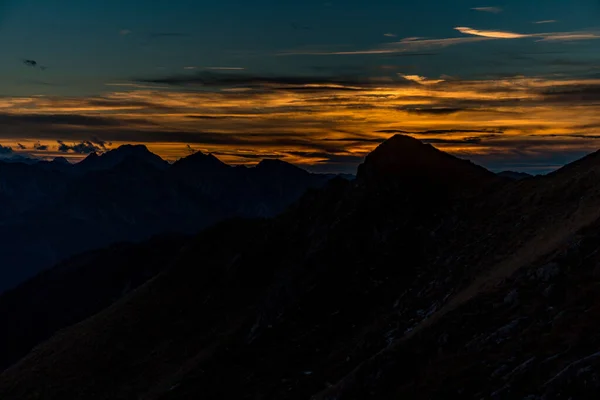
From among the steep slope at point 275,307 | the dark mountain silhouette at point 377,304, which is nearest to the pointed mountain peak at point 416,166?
the dark mountain silhouette at point 377,304

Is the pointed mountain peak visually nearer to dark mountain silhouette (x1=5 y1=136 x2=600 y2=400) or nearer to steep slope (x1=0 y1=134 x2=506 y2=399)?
dark mountain silhouette (x1=5 y1=136 x2=600 y2=400)

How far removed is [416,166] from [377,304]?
2317 centimetres

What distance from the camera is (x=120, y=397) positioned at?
208 feet

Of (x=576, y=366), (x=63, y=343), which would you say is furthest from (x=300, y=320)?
(x=63, y=343)

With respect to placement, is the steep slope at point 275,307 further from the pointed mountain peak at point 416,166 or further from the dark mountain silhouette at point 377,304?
the pointed mountain peak at point 416,166

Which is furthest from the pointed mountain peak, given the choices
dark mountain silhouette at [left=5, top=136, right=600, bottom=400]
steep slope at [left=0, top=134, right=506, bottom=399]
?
steep slope at [left=0, top=134, right=506, bottom=399]

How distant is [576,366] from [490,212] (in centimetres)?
3326

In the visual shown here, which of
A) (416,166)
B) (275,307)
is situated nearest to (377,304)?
(275,307)

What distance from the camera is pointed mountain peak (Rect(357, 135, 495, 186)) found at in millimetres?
66500

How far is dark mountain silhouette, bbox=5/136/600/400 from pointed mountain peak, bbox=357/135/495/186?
0.22 metres

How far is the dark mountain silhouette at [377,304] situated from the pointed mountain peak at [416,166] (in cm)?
22

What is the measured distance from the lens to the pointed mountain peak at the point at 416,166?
6650 centimetres

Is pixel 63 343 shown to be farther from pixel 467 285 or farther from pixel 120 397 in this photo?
pixel 467 285

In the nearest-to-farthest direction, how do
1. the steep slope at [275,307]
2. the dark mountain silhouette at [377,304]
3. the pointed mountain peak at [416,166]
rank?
the dark mountain silhouette at [377,304] < the steep slope at [275,307] < the pointed mountain peak at [416,166]
